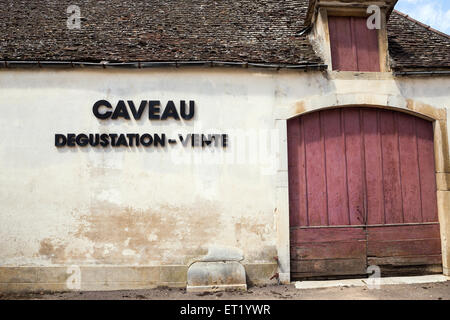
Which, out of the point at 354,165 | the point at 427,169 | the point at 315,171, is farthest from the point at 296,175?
the point at 427,169

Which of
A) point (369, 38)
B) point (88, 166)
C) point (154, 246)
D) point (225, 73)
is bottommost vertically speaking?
point (154, 246)

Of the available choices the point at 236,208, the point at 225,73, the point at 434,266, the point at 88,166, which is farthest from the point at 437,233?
the point at 88,166

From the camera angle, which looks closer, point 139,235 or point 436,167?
point 139,235

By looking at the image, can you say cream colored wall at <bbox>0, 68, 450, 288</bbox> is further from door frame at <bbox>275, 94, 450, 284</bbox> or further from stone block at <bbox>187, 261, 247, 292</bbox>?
stone block at <bbox>187, 261, 247, 292</bbox>

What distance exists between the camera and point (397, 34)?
619cm

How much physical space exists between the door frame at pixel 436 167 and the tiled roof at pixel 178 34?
2.59 ft

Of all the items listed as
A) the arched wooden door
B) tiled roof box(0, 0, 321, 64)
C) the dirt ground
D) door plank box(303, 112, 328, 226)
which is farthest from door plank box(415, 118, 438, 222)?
tiled roof box(0, 0, 321, 64)

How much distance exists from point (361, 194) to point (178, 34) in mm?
4647

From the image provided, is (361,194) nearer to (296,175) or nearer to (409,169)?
(409,169)

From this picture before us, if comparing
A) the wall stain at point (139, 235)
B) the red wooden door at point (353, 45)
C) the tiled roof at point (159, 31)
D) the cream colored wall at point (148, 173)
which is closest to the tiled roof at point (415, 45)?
the red wooden door at point (353, 45)

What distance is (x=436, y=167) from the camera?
18.2 ft

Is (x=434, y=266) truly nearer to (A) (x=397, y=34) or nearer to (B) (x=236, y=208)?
(B) (x=236, y=208)
